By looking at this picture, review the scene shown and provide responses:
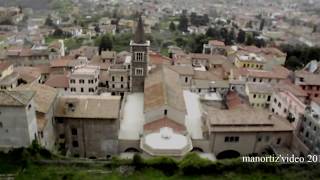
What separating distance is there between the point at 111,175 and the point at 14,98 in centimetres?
1083

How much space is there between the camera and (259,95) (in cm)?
4825

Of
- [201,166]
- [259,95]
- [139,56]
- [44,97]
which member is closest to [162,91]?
[139,56]

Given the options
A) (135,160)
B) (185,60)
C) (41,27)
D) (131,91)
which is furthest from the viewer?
(41,27)

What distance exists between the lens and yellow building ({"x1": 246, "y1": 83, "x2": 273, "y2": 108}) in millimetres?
47969

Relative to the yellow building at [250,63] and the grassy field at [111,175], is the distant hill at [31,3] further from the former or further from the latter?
the grassy field at [111,175]

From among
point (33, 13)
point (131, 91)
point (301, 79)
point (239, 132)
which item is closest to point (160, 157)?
point (239, 132)

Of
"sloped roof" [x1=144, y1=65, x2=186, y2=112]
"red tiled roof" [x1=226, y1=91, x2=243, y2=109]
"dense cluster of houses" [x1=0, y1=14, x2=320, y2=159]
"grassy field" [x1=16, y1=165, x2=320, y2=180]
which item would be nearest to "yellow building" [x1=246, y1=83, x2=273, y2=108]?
"dense cluster of houses" [x1=0, y1=14, x2=320, y2=159]

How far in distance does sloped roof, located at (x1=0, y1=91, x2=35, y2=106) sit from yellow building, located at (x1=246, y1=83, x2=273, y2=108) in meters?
31.8

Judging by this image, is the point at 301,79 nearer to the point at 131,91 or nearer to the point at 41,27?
the point at 131,91

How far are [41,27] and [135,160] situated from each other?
101 metres

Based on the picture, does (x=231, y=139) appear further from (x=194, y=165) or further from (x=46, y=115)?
(x=46, y=115)

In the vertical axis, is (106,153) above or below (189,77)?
below

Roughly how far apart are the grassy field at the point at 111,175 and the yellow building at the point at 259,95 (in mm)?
18707

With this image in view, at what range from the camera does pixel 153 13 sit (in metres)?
156
